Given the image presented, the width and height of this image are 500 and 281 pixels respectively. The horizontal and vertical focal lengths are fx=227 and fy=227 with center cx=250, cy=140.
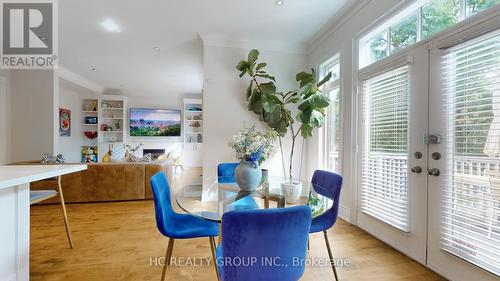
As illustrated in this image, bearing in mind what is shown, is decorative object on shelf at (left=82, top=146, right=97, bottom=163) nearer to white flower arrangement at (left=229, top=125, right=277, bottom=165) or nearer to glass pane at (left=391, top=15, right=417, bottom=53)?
white flower arrangement at (left=229, top=125, right=277, bottom=165)

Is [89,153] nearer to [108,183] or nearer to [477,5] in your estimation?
[108,183]

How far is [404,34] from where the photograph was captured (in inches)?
90.9

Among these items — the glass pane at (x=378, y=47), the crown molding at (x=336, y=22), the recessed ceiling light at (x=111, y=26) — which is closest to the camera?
the glass pane at (x=378, y=47)

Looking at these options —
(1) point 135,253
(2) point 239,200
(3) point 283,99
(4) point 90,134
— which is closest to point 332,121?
(3) point 283,99

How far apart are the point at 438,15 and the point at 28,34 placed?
4.87 metres

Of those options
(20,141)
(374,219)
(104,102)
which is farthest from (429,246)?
(104,102)

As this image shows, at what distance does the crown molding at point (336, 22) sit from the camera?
274 cm

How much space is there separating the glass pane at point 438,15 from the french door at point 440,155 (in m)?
0.20

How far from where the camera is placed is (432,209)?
6.26ft

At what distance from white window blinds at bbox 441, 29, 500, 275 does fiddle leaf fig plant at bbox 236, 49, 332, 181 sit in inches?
61.1

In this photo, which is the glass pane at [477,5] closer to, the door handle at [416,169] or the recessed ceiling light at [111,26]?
the door handle at [416,169]

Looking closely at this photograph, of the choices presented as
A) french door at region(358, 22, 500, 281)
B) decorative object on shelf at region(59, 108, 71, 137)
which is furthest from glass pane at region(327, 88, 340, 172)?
decorative object on shelf at region(59, 108, 71, 137)

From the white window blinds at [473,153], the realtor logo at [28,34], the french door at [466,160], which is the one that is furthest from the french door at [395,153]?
the realtor logo at [28,34]

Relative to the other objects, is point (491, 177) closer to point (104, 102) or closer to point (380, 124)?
point (380, 124)
